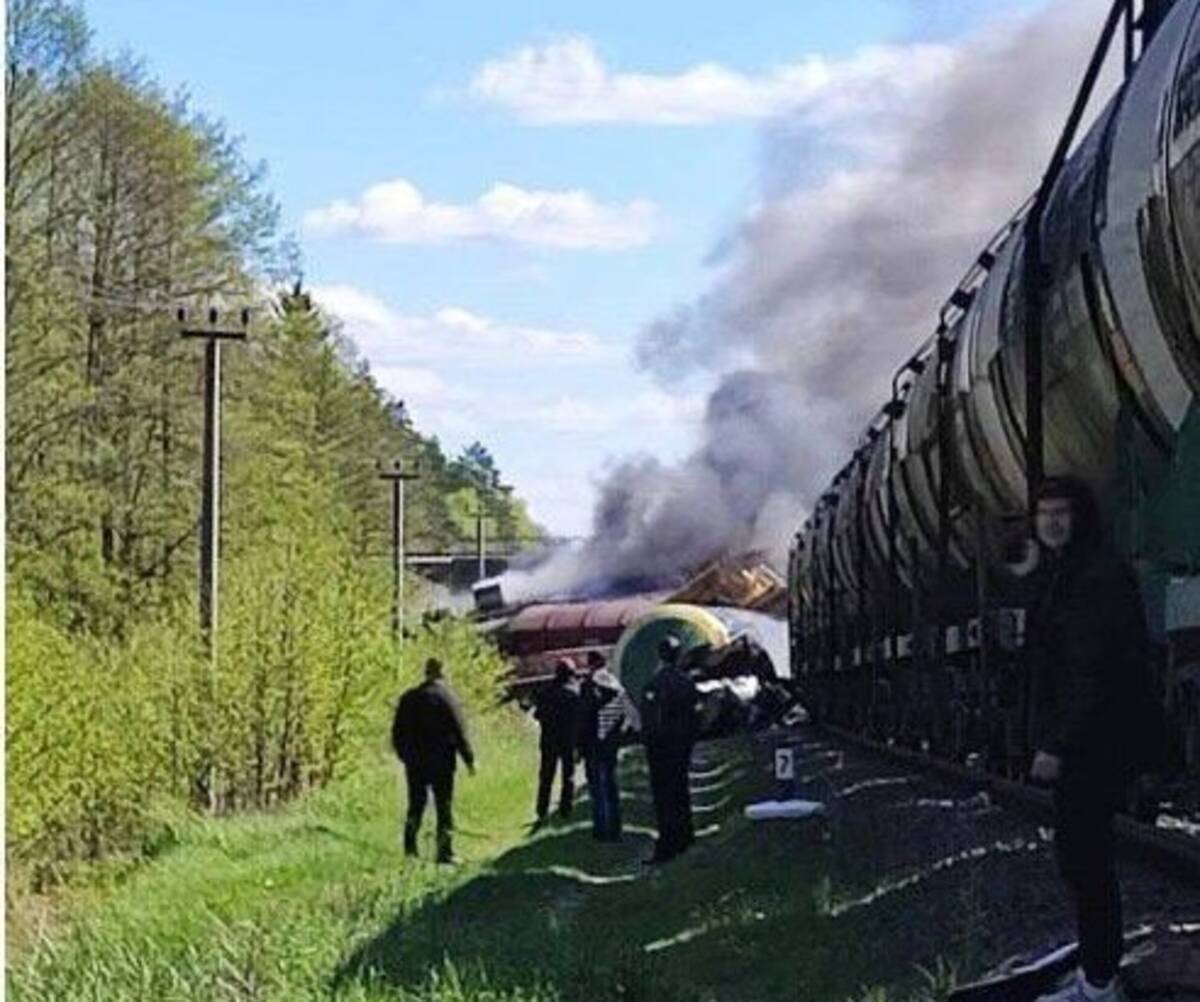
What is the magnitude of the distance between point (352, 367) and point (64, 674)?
134ft

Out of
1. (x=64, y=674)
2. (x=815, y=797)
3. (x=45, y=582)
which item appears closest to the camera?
(x=815, y=797)

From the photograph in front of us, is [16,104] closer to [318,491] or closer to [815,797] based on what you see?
[318,491]

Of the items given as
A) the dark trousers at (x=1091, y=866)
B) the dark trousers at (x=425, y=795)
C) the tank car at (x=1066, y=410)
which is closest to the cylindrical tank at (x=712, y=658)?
the dark trousers at (x=425, y=795)

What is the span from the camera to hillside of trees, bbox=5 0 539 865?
2505 centimetres

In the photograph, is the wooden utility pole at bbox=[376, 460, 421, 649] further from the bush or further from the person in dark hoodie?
the person in dark hoodie

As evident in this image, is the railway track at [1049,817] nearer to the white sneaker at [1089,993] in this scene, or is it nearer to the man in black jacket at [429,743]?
the white sneaker at [1089,993]

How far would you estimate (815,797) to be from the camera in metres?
20.8

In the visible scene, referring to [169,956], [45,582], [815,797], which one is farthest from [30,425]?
[169,956]

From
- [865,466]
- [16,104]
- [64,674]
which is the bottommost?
[64,674]

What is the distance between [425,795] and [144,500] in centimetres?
1901

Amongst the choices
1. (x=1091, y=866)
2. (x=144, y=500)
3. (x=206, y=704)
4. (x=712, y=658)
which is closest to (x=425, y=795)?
(x=206, y=704)

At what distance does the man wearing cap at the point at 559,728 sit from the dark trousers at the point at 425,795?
1.73 m

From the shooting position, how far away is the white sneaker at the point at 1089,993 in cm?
728

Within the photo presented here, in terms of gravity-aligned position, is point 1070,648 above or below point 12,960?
above
